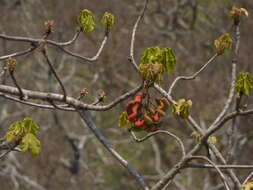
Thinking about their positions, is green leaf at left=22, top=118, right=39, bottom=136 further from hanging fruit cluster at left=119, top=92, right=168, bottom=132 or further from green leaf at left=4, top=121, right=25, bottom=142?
hanging fruit cluster at left=119, top=92, right=168, bottom=132

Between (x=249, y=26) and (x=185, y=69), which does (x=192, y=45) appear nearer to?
(x=185, y=69)

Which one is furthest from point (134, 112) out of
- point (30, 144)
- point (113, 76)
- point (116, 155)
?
point (113, 76)

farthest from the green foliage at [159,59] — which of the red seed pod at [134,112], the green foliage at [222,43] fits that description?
the green foliage at [222,43]

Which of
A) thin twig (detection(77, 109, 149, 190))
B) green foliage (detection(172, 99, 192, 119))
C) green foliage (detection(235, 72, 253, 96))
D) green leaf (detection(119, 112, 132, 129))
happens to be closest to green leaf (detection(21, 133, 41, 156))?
thin twig (detection(77, 109, 149, 190))

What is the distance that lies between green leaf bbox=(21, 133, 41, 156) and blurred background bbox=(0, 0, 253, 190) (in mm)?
6368

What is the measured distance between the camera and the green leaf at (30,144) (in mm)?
2130

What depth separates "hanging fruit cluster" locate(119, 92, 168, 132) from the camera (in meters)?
2.20

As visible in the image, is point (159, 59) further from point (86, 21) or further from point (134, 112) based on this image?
point (86, 21)

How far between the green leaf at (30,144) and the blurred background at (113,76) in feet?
20.9

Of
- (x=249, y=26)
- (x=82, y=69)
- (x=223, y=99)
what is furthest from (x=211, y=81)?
(x=82, y=69)

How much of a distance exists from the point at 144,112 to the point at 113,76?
847cm

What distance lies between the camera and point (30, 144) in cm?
215

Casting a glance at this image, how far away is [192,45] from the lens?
11.5 meters

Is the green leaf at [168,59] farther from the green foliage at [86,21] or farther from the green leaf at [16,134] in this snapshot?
the green leaf at [16,134]
